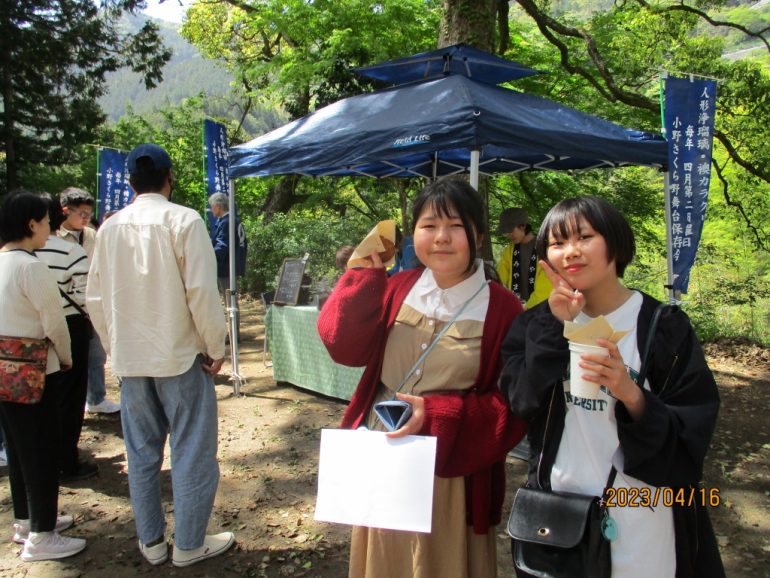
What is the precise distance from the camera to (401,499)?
130 centimetres

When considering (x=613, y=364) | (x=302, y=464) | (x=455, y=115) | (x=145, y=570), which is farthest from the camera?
(x=302, y=464)

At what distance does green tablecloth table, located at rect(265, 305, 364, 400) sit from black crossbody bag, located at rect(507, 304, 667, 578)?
3.51 metres

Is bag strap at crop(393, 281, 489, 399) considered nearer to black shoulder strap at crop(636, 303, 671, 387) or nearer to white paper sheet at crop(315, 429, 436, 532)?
white paper sheet at crop(315, 429, 436, 532)

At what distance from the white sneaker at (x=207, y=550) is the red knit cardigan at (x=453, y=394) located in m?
1.50

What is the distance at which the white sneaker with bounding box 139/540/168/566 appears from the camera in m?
2.65

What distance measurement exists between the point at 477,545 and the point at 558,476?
38 cm

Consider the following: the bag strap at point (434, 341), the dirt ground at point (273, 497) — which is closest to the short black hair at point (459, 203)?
the bag strap at point (434, 341)

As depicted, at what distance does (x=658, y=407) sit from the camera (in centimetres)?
115

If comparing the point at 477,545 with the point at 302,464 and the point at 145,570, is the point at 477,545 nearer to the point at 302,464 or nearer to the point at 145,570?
the point at 145,570

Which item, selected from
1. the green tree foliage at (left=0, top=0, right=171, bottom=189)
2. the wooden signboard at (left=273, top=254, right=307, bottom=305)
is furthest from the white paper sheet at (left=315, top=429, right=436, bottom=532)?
the green tree foliage at (left=0, top=0, right=171, bottom=189)

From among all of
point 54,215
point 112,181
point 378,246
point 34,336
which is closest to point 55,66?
point 112,181

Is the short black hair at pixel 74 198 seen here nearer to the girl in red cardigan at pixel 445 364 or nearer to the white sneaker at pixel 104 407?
the white sneaker at pixel 104 407

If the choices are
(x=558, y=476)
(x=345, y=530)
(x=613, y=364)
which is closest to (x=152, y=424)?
(x=345, y=530)

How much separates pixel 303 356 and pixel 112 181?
19.1 ft
